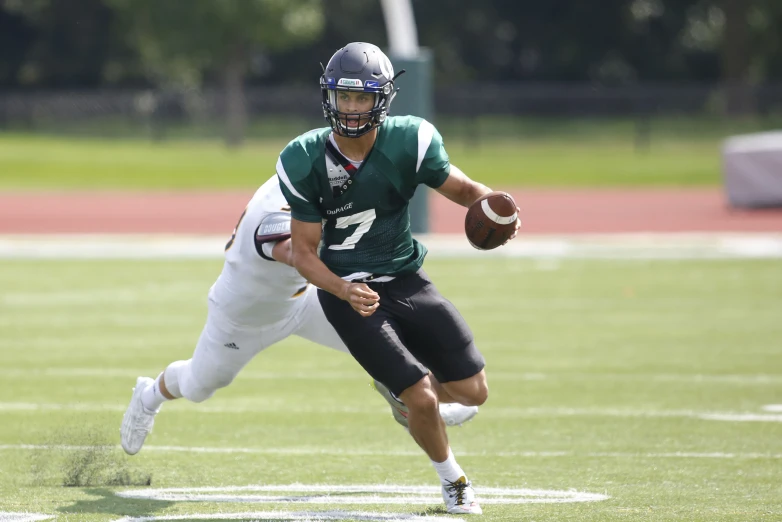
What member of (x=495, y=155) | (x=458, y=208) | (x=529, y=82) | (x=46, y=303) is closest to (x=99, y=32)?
(x=529, y=82)

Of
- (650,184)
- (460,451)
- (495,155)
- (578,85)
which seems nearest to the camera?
(460,451)

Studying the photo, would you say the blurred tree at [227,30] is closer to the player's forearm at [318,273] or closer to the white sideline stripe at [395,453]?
the white sideline stripe at [395,453]

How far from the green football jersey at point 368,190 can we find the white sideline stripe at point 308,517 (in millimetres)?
1004

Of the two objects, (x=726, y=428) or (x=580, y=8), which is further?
(x=580, y=8)

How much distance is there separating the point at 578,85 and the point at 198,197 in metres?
→ 23.6

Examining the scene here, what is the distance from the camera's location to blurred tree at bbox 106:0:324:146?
3738 centimetres

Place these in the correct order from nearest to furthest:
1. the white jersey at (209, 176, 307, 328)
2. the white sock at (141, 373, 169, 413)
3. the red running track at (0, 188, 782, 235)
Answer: the white jersey at (209, 176, 307, 328), the white sock at (141, 373, 169, 413), the red running track at (0, 188, 782, 235)

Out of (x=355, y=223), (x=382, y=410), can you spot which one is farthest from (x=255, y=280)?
(x=382, y=410)

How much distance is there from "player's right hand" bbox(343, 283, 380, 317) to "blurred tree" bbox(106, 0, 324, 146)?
3271 cm

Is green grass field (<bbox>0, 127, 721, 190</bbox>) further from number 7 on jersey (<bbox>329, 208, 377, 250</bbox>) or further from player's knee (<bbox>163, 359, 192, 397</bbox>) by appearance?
number 7 on jersey (<bbox>329, 208, 377, 250</bbox>)

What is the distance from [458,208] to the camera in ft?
77.8

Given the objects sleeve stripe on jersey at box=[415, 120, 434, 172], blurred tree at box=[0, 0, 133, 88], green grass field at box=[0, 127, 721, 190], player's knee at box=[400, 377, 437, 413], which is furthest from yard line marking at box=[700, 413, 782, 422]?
blurred tree at box=[0, 0, 133, 88]

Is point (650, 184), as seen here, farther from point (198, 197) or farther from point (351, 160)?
point (351, 160)

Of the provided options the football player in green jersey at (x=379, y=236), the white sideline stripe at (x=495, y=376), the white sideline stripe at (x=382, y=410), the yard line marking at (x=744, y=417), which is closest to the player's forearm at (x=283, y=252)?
the football player in green jersey at (x=379, y=236)
